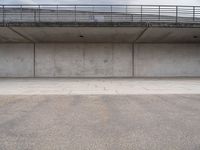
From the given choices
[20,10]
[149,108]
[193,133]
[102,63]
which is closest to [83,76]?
[102,63]

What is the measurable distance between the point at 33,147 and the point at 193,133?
2949 mm

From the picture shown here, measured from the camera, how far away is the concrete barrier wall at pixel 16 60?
23.1m

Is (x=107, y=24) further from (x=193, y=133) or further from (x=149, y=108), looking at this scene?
(x=193, y=133)

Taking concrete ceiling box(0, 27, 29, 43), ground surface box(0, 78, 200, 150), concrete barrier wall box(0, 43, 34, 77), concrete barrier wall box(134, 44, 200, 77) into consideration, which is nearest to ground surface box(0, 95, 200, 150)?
Result: ground surface box(0, 78, 200, 150)

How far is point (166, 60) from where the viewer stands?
23.6 m

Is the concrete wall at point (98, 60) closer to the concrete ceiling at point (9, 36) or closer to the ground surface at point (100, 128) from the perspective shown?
the concrete ceiling at point (9, 36)

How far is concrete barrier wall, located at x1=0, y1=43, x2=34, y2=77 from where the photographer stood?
2308 cm

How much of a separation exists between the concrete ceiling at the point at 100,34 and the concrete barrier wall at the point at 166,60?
780mm

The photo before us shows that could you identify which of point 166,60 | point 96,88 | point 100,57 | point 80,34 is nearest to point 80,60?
point 100,57

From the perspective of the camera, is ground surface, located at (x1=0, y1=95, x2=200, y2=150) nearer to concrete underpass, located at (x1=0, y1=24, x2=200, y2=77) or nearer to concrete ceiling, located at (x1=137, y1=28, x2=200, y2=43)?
concrete ceiling, located at (x1=137, y1=28, x2=200, y2=43)

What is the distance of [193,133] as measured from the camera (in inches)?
170

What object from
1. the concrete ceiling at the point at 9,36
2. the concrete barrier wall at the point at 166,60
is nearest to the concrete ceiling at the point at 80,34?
the concrete ceiling at the point at 9,36

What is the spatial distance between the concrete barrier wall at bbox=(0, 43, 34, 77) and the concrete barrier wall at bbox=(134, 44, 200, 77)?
1098 cm

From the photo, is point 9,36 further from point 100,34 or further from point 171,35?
point 171,35
